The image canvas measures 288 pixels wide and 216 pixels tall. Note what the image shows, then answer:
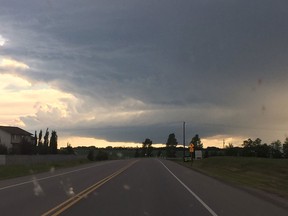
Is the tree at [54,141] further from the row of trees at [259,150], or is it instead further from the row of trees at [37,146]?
the row of trees at [259,150]

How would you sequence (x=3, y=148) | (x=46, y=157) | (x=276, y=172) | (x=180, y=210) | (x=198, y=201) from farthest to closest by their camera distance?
(x=3, y=148) < (x=46, y=157) < (x=276, y=172) < (x=198, y=201) < (x=180, y=210)

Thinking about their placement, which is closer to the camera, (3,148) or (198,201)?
(198,201)

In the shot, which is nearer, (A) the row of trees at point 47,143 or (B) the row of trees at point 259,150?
(A) the row of trees at point 47,143

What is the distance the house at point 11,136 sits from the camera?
10738 centimetres

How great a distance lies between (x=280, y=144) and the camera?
184 meters

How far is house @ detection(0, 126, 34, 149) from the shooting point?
4227 inches

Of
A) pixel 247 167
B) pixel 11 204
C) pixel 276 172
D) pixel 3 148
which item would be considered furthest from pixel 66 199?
A: pixel 3 148

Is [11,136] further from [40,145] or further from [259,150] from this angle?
[259,150]

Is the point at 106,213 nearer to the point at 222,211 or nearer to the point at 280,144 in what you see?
the point at 222,211

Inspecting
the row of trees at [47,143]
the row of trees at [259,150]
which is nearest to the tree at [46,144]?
the row of trees at [47,143]

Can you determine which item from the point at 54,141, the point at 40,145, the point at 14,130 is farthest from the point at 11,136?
the point at 54,141

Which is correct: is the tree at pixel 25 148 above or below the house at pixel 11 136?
below

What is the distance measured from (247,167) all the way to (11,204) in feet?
161

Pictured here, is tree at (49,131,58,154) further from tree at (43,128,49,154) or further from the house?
the house
